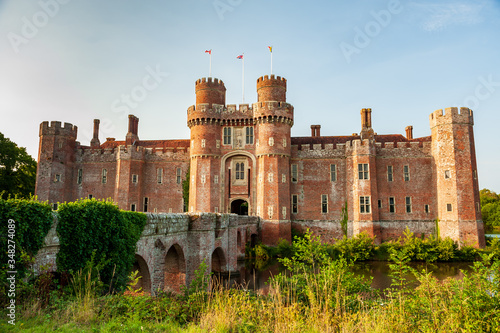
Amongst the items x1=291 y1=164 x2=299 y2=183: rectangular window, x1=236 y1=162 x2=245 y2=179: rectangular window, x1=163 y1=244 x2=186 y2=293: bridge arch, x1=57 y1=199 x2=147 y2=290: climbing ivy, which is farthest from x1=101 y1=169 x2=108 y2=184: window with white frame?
x1=57 y1=199 x2=147 y2=290: climbing ivy

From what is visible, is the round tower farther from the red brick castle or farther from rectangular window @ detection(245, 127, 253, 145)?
rectangular window @ detection(245, 127, 253, 145)

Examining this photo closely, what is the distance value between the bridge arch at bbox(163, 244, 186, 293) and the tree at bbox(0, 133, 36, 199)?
87.2 feet

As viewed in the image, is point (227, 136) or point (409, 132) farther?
point (409, 132)

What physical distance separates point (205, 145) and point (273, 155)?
283 inches

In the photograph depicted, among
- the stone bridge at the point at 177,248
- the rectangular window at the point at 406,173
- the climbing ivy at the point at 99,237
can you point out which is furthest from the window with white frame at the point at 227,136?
the climbing ivy at the point at 99,237

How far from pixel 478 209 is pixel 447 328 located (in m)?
32.5

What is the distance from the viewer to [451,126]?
3338 cm

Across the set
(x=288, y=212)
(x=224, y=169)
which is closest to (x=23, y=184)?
(x=224, y=169)

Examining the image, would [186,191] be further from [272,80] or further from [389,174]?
[389,174]

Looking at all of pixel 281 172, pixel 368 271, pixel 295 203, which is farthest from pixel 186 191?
pixel 368 271

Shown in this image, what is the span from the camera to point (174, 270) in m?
17.0

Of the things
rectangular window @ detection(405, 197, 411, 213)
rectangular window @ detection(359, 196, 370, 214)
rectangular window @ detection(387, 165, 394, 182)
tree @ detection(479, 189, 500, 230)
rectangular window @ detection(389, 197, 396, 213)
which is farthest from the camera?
tree @ detection(479, 189, 500, 230)

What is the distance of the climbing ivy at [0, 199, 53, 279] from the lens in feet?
25.7

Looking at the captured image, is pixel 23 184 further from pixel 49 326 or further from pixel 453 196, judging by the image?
pixel 453 196
